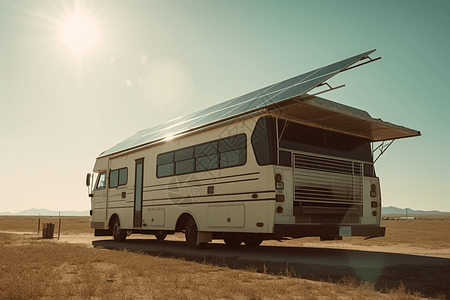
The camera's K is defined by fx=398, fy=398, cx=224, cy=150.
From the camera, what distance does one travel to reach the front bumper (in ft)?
27.5

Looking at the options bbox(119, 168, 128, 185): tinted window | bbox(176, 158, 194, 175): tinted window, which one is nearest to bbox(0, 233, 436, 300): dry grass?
bbox(176, 158, 194, 175): tinted window

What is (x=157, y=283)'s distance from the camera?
18.6 feet

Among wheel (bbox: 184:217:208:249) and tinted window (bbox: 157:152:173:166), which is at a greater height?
tinted window (bbox: 157:152:173:166)

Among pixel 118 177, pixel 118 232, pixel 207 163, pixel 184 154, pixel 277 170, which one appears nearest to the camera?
pixel 277 170

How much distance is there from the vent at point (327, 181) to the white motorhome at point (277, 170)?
0.08 ft

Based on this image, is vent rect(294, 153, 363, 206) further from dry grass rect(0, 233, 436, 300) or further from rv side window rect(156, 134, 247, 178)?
dry grass rect(0, 233, 436, 300)

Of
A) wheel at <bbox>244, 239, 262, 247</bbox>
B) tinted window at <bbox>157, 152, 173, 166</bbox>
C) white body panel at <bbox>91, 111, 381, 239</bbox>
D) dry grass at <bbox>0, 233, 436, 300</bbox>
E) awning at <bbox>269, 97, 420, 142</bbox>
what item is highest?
awning at <bbox>269, 97, 420, 142</bbox>

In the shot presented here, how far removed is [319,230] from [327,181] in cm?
130

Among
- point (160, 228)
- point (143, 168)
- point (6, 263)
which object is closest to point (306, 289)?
point (6, 263)

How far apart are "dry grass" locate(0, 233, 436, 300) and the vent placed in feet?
8.87

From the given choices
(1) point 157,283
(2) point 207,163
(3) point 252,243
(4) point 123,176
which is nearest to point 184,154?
(2) point 207,163

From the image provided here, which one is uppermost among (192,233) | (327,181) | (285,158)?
(285,158)

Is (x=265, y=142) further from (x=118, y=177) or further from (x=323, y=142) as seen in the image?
(x=118, y=177)

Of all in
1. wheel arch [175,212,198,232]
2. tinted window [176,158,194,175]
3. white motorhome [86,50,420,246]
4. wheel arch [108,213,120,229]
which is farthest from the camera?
wheel arch [108,213,120,229]
